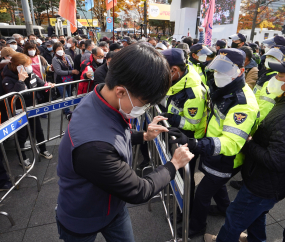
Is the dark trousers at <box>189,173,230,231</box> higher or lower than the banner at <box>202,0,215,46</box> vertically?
lower

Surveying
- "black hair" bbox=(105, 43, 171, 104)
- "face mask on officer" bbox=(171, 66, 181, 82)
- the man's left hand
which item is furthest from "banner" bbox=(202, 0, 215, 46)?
"black hair" bbox=(105, 43, 171, 104)

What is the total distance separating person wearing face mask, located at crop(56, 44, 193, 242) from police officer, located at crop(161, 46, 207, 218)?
1132 millimetres

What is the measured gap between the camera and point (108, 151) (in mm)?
1010

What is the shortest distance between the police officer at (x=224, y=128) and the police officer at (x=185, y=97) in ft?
0.87

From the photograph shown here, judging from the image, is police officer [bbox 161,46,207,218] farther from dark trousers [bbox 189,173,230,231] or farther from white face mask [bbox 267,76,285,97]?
white face mask [bbox 267,76,285,97]

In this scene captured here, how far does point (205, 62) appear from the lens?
4.83 meters

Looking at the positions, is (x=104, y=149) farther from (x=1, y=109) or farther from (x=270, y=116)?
(x=1, y=109)

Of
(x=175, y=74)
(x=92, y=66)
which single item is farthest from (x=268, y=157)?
(x=92, y=66)

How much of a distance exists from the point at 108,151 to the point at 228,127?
47.2 inches

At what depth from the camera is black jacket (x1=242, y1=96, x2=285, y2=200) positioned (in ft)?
5.29

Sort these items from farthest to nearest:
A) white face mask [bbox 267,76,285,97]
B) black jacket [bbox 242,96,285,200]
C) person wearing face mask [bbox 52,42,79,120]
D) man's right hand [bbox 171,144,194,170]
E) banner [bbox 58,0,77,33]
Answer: banner [bbox 58,0,77,33]
person wearing face mask [bbox 52,42,79,120]
white face mask [bbox 267,76,285,97]
black jacket [bbox 242,96,285,200]
man's right hand [bbox 171,144,194,170]

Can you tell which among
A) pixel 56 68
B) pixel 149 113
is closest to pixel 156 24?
pixel 56 68

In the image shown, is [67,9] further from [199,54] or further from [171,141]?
[171,141]

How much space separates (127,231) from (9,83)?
309 cm
